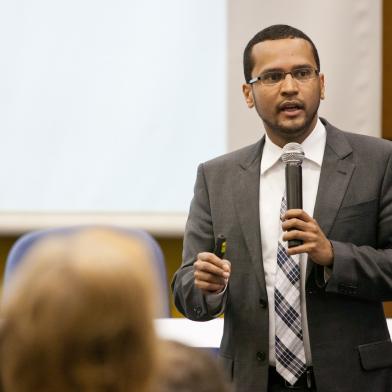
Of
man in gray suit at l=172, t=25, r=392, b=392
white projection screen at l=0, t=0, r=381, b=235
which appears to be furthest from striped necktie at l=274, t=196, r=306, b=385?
white projection screen at l=0, t=0, r=381, b=235

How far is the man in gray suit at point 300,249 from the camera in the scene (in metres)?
2.33

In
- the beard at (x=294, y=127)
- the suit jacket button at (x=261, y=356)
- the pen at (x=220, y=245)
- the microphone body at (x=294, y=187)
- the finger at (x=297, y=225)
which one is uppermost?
the beard at (x=294, y=127)

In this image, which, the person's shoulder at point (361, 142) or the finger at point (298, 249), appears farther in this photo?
the person's shoulder at point (361, 142)

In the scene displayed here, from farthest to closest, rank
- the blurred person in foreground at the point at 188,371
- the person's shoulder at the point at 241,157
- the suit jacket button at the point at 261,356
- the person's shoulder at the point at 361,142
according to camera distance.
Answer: the person's shoulder at the point at 241,157 → the person's shoulder at the point at 361,142 → the suit jacket button at the point at 261,356 → the blurred person in foreground at the point at 188,371

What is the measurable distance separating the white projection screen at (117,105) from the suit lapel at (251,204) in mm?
1510

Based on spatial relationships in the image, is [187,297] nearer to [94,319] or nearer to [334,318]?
[334,318]

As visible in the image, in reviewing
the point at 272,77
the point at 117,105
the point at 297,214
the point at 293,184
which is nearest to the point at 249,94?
the point at 272,77

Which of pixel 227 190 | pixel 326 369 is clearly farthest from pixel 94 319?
pixel 227 190

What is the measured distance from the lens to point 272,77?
2635 mm

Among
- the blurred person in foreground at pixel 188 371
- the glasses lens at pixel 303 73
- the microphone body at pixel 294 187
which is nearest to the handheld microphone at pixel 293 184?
the microphone body at pixel 294 187

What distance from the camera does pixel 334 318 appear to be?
2389 mm

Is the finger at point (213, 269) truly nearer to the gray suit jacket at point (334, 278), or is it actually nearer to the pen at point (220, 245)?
the pen at point (220, 245)

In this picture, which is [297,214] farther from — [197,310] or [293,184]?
[197,310]

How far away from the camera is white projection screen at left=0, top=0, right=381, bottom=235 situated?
164 inches
